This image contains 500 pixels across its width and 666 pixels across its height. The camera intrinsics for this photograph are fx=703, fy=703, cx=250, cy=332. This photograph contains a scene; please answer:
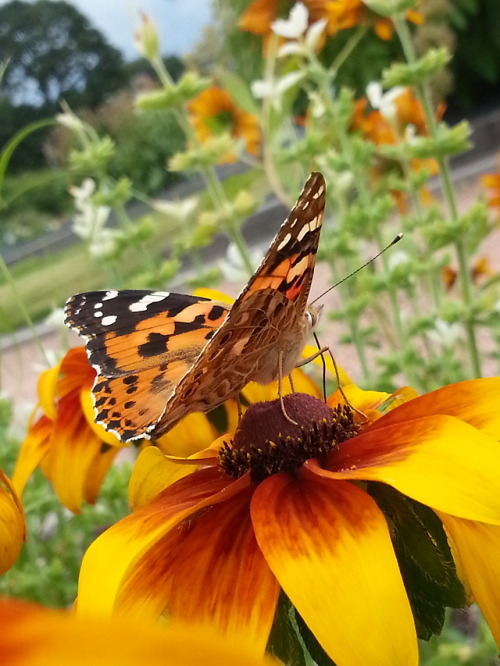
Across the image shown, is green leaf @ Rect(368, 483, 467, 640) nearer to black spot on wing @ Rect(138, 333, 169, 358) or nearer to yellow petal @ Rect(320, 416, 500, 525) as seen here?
yellow petal @ Rect(320, 416, 500, 525)

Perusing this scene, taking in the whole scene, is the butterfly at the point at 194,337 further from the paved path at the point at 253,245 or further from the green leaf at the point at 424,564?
the paved path at the point at 253,245

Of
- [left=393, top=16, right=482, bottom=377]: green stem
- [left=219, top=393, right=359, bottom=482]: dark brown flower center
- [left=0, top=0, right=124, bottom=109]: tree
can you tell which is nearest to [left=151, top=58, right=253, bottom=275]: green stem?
[left=393, top=16, right=482, bottom=377]: green stem

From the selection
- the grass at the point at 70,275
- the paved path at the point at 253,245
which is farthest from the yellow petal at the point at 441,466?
the paved path at the point at 253,245

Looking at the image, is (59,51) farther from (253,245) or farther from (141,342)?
(141,342)

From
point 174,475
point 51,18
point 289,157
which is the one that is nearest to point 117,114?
point 51,18

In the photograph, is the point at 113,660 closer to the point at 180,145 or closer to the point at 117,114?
the point at 180,145

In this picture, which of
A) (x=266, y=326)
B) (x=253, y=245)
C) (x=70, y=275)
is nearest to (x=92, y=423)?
(x=266, y=326)
